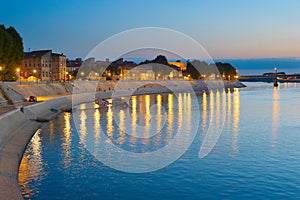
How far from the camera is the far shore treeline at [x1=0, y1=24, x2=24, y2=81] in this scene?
52438 millimetres

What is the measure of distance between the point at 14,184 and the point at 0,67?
40905 mm

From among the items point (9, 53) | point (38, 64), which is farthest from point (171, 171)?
point (38, 64)

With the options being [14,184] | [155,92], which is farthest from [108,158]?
[155,92]

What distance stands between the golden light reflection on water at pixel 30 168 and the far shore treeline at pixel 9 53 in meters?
33.5

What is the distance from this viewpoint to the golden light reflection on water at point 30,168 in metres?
14.5

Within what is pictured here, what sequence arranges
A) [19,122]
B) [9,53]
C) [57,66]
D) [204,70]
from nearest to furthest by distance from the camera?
[19,122] → [9,53] → [57,66] → [204,70]

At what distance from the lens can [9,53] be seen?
177 feet

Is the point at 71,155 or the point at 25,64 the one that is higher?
the point at 25,64

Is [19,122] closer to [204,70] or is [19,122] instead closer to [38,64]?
[38,64]

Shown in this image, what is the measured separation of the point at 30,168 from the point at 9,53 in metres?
40.9

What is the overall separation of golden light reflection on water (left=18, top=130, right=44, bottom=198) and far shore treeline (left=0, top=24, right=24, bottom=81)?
33508 mm

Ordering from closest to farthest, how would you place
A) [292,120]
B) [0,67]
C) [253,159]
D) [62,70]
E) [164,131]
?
[253,159]
[164,131]
[292,120]
[0,67]
[62,70]

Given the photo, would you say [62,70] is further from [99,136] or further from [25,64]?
[99,136]

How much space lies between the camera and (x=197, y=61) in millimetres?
162750
